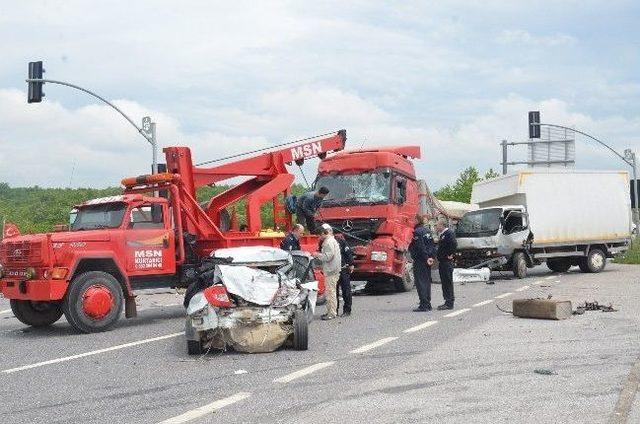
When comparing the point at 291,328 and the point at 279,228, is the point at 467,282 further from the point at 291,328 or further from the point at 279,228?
the point at 291,328

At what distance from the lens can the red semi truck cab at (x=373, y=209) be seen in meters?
18.7

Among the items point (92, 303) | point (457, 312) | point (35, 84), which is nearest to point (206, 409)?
point (92, 303)

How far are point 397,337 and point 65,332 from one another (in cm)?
547

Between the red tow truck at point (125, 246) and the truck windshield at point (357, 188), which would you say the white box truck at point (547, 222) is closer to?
the truck windshield at point (357, 188)

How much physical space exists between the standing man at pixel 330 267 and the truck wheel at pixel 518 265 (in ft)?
37.0

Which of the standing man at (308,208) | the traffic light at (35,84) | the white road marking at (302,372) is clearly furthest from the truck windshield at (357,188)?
the white road marking at (302,372)

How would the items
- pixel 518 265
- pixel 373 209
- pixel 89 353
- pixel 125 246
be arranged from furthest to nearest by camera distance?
pixel 518 265 → pixel 373 209 → pixel 125 246 → pixel 89 353

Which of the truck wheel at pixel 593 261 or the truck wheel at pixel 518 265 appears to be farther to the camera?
the truck wheel at pixel 593 261

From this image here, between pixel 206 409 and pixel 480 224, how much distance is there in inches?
713

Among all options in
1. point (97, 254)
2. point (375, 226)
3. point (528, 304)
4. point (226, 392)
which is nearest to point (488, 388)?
point (226, 392)

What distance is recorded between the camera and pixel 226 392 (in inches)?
292

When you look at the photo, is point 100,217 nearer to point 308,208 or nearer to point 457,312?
point 308,208

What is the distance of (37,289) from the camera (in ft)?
40.2

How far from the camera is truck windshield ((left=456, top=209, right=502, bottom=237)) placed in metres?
23.4
